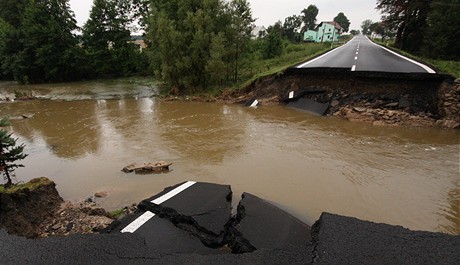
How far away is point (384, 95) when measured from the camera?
11.2 m

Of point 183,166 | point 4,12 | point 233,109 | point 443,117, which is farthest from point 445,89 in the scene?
point 4,12

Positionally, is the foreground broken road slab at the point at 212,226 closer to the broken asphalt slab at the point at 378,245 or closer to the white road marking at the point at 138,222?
the white road marking at the point at 138,222

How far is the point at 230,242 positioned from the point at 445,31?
20.9 meters

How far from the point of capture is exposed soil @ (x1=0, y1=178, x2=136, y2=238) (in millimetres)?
4289

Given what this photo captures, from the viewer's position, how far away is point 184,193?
5035mm

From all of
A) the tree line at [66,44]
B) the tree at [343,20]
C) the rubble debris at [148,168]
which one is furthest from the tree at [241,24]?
the tree at [343,20]

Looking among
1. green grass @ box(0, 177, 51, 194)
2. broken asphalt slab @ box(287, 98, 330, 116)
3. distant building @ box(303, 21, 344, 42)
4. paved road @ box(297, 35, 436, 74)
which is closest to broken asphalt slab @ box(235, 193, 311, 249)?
green grass @ box(0, 177, 51, 194)

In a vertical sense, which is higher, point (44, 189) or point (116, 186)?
point (44, 189)

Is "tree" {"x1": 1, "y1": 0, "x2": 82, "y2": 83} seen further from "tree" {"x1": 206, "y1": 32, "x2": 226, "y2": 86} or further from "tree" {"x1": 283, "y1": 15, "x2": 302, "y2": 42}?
"tree" {"x1": 283, "y1": 15, "x2": 302, "y2": 42}

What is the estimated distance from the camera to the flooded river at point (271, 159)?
555 centimetres

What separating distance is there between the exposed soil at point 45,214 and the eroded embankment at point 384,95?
10.1 metres

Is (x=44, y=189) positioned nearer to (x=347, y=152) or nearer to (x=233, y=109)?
(x=347, y=152)

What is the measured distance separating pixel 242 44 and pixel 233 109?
5.29m

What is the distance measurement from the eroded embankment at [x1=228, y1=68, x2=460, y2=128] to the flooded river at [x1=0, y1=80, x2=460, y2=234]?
0.76 meters
